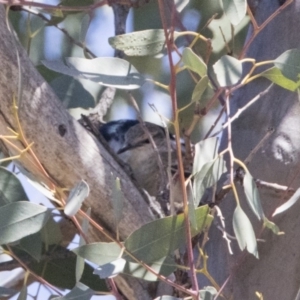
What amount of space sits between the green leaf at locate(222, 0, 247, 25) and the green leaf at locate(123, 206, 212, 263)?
23 cm

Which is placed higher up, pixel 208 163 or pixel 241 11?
pixel 241 11

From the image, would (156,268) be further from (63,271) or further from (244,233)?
(63,271)

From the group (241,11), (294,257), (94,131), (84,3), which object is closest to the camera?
(241,11)

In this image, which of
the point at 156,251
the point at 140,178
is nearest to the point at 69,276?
the point at 140,178

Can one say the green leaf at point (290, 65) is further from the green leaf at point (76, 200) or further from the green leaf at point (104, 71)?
the green leaf at point (76, 200)

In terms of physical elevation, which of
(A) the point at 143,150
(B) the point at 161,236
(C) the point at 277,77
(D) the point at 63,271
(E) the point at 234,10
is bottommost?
(D) the point at 63,271

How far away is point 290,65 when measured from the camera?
957 millimetres

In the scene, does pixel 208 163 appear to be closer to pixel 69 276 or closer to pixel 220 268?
pixel 220 268

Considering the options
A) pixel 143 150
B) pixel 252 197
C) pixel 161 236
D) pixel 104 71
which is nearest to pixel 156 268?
pixel 161 236

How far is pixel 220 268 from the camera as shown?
1178mm

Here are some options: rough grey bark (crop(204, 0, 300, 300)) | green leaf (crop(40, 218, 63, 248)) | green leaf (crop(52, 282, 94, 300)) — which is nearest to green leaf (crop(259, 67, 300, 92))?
rough grey bark (crop(204, 0, 300, 300))

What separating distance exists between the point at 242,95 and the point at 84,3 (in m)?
0.50

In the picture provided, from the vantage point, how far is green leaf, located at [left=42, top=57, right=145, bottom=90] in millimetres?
927

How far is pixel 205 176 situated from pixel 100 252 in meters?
0.16
